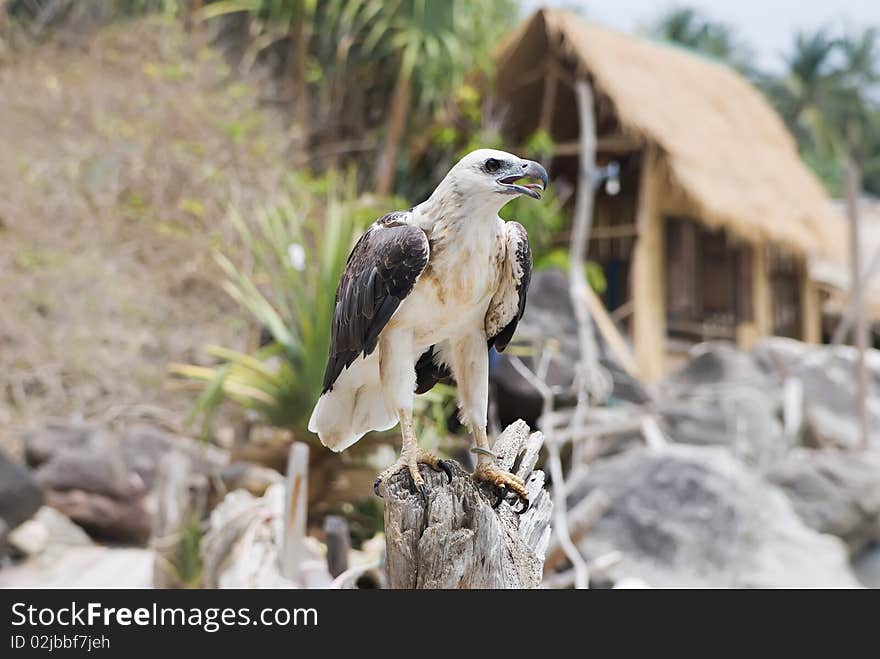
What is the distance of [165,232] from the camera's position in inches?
378

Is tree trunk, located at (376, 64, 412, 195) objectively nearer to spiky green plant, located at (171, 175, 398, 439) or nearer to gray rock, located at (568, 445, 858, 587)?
spiky green plant, located at (171, 175, 398, 439)

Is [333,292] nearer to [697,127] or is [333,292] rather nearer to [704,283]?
[697,127]

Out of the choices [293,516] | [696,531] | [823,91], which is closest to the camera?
[293,516]

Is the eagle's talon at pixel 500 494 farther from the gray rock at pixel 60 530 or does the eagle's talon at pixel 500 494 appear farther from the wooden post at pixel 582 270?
the gray rock at pixel 60 530

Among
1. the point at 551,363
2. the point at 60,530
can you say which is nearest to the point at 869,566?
the point at 551,363

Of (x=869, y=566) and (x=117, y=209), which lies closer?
(x=869, y=566)

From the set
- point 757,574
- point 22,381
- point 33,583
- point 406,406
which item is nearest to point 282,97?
point 22,381

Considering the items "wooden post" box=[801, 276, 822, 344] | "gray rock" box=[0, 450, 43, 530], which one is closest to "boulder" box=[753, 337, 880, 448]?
"wooden post" box=[801, 276, 822, 344]

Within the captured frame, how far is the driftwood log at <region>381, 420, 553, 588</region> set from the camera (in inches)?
84.6

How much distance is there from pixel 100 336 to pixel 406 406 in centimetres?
752

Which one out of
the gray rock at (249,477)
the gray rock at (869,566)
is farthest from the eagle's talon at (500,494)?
the gray rock at (869,566)

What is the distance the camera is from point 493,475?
2.31m

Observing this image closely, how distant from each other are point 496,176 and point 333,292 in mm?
3246
